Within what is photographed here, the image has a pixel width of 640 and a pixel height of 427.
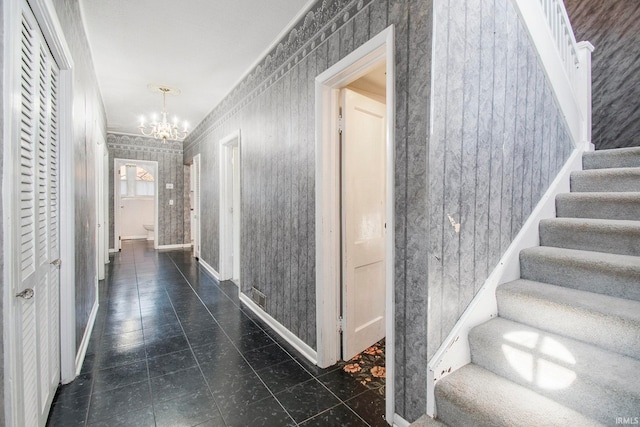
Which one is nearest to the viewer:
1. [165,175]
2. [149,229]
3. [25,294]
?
[25,294]

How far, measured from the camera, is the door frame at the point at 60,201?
97 cm

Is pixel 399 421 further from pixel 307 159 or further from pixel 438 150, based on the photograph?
pixel 307 159

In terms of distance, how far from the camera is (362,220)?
238cm

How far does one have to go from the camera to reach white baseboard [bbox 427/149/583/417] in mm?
1417

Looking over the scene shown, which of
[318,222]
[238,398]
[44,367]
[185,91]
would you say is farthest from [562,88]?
[185,91]

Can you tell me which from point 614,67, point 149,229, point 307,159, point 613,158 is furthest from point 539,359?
point 149,229

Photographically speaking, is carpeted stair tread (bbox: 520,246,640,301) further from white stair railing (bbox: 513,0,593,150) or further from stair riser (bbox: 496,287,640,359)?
white stair railing (bbox: 513,0,593,150)

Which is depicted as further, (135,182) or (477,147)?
(135,182)

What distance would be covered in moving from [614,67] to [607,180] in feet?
6.86

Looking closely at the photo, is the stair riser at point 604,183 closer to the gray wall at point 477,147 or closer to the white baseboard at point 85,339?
the gray wall at point 477,147

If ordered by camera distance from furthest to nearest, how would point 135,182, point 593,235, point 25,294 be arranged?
1. point 135,182
2. point 593,235
3. point 25,294

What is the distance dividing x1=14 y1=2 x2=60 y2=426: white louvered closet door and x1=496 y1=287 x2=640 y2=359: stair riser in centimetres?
220

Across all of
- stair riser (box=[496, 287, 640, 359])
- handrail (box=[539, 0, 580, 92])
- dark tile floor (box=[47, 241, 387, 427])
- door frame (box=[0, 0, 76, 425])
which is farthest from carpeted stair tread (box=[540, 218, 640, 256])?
door frame (box=[0, 0, 76, 425])

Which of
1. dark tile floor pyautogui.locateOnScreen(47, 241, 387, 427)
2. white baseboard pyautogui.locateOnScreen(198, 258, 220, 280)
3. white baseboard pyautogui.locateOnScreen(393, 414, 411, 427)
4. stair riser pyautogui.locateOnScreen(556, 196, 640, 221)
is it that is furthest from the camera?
white baseboard pyautogui.locateOnScreen(198, 258, 220, 280)
